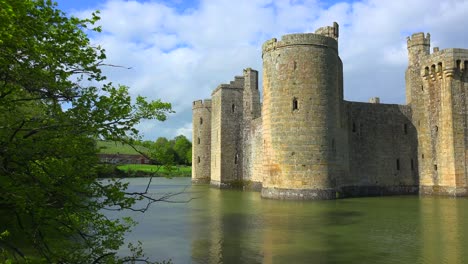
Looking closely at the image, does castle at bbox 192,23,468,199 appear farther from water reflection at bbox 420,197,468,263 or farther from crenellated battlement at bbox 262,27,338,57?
water reflection at bbox 420,197,468,263

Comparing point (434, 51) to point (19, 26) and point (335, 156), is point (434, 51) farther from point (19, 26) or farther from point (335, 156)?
point (19, 26)

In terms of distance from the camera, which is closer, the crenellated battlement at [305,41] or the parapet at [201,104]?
the crenellated battlement at [305,41]

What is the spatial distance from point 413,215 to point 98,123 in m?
14.2

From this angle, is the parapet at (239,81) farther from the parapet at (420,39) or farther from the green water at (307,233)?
the green water at (307,233)

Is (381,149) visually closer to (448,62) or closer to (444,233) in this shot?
(448,62)

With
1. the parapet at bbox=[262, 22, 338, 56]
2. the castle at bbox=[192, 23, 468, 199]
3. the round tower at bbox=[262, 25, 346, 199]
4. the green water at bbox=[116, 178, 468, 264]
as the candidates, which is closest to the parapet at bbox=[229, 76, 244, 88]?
the castle at bbox=[192, 23, 468, 199]

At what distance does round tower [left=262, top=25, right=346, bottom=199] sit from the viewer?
21.1 metres

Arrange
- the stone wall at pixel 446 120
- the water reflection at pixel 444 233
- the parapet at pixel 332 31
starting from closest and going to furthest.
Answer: the water reflection at pixel 444 233
the stone wall at pixel 446 120
the parapet at pixel 332 31

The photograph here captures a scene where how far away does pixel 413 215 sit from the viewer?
16.1m

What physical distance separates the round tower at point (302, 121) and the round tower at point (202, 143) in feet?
55.0

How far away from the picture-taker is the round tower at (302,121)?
2111 centimetres

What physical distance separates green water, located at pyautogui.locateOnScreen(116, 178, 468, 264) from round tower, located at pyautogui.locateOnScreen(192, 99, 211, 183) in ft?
63.8

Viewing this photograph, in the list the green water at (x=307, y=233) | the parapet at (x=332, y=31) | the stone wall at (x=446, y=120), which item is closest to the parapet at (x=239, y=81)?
the parapet at (x=332, y=31)

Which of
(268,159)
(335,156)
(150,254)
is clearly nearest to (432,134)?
(335,156)
